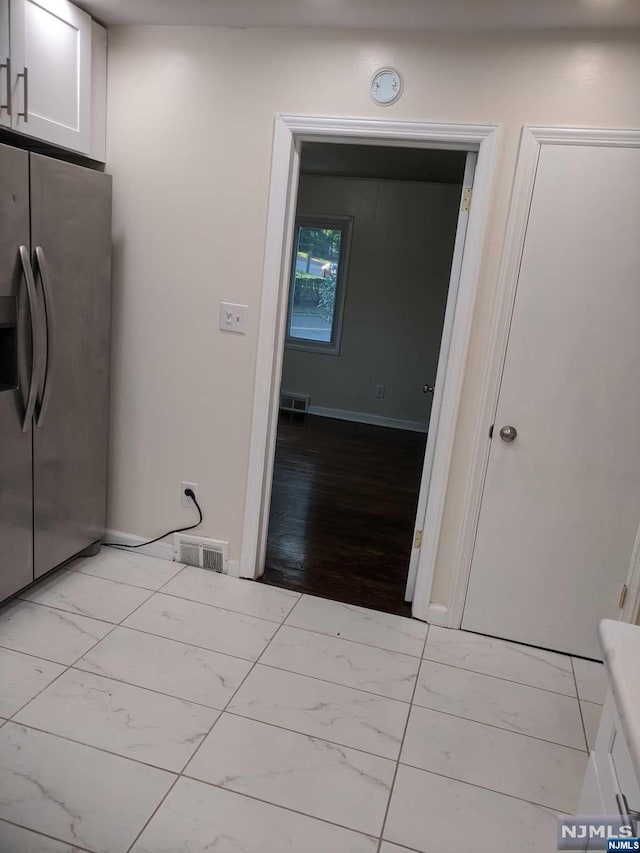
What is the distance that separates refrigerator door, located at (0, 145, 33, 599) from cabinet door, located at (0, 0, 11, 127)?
17 cm

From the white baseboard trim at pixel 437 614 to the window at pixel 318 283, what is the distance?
4209mm

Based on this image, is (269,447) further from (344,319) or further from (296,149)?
(344,319)

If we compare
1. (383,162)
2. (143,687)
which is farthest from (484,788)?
(383,162)

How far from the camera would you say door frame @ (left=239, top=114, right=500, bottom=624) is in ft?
→ 7.66

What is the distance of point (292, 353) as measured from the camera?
6770mm

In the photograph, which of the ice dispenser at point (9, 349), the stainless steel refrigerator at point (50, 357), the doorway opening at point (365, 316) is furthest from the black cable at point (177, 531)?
the doorway opening at point (365, 316)

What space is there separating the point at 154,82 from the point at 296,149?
68 cm

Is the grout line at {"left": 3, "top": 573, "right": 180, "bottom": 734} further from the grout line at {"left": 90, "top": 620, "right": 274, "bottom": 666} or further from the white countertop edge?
the white countertop edge

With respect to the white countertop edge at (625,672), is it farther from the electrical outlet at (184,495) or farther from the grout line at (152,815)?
the electrical outlet at (184,495)

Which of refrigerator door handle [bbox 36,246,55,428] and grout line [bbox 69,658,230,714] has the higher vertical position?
refrigerator door handle [bbox 36,246,55,428]

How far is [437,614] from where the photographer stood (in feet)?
8.78

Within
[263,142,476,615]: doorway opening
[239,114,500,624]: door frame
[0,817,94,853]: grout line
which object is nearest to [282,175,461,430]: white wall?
[263,142,476,615]: doorway opening

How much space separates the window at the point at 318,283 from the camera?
21.0 feet

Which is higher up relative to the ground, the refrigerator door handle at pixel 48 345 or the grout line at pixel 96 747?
the refrigerator door handle at pixel 48 345
